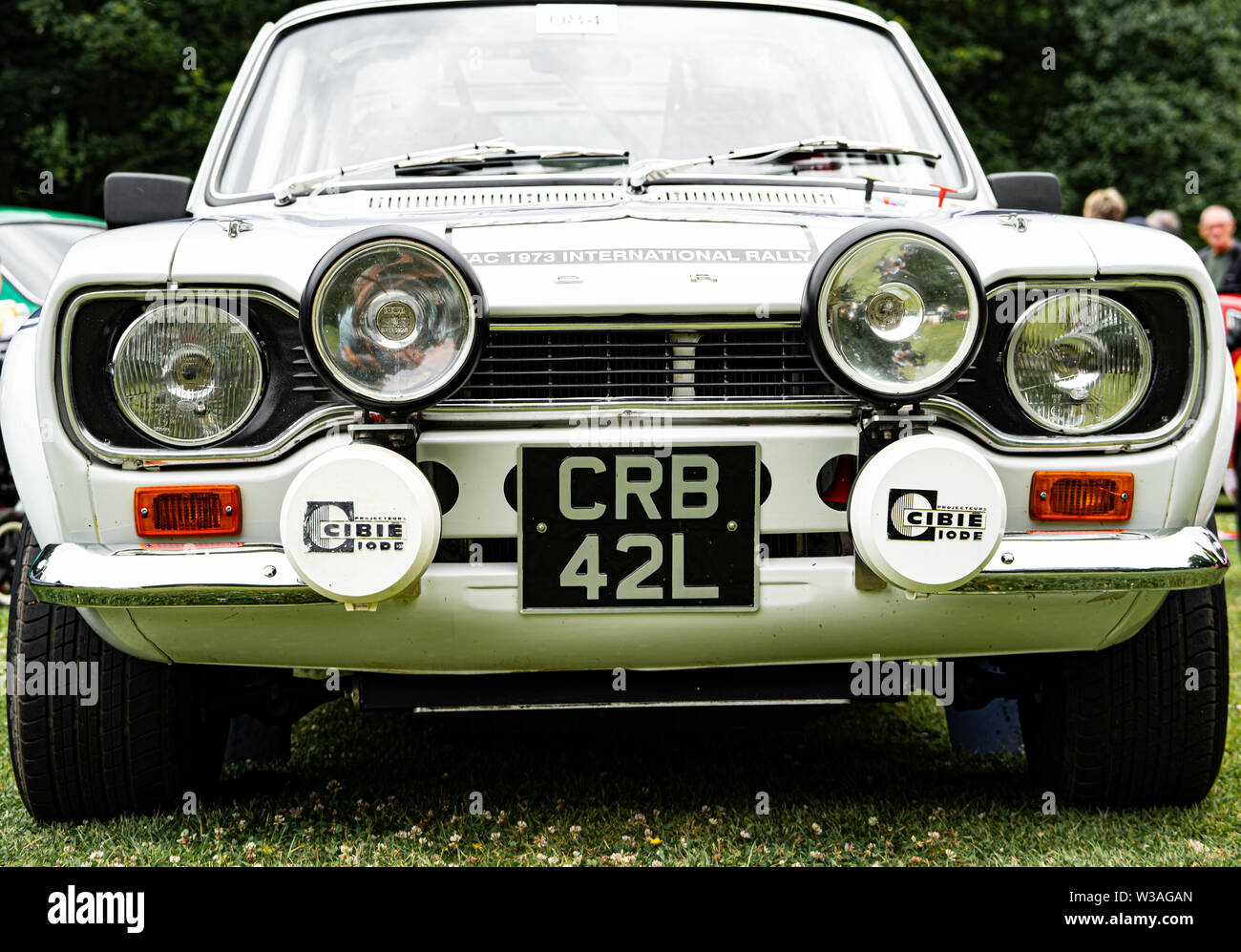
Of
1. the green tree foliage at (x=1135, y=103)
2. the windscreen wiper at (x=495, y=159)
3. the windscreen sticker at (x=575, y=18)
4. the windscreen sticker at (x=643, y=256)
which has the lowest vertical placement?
the windscreen sticker at (x=643, y=256)

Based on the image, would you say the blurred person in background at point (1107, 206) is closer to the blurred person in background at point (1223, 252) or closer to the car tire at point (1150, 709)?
the blurred person in background at point (1223, 252)

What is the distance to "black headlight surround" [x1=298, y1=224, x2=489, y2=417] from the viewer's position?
193cm

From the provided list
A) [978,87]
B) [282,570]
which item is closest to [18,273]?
[282,570]

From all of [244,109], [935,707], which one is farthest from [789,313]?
[935,707]

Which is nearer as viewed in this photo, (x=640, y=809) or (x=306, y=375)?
(x=306, y=375)

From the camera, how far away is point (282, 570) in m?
2.03

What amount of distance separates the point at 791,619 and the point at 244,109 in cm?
196

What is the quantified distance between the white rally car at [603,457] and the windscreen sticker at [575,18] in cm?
97

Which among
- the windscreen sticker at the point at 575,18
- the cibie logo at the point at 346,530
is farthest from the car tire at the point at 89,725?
the windscreen sticker at the point at 575,18

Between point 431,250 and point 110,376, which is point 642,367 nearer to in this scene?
point 431,250

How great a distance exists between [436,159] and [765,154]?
2.42ft

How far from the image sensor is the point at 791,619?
211cm

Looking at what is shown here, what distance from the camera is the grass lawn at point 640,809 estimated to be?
2.36 meters
